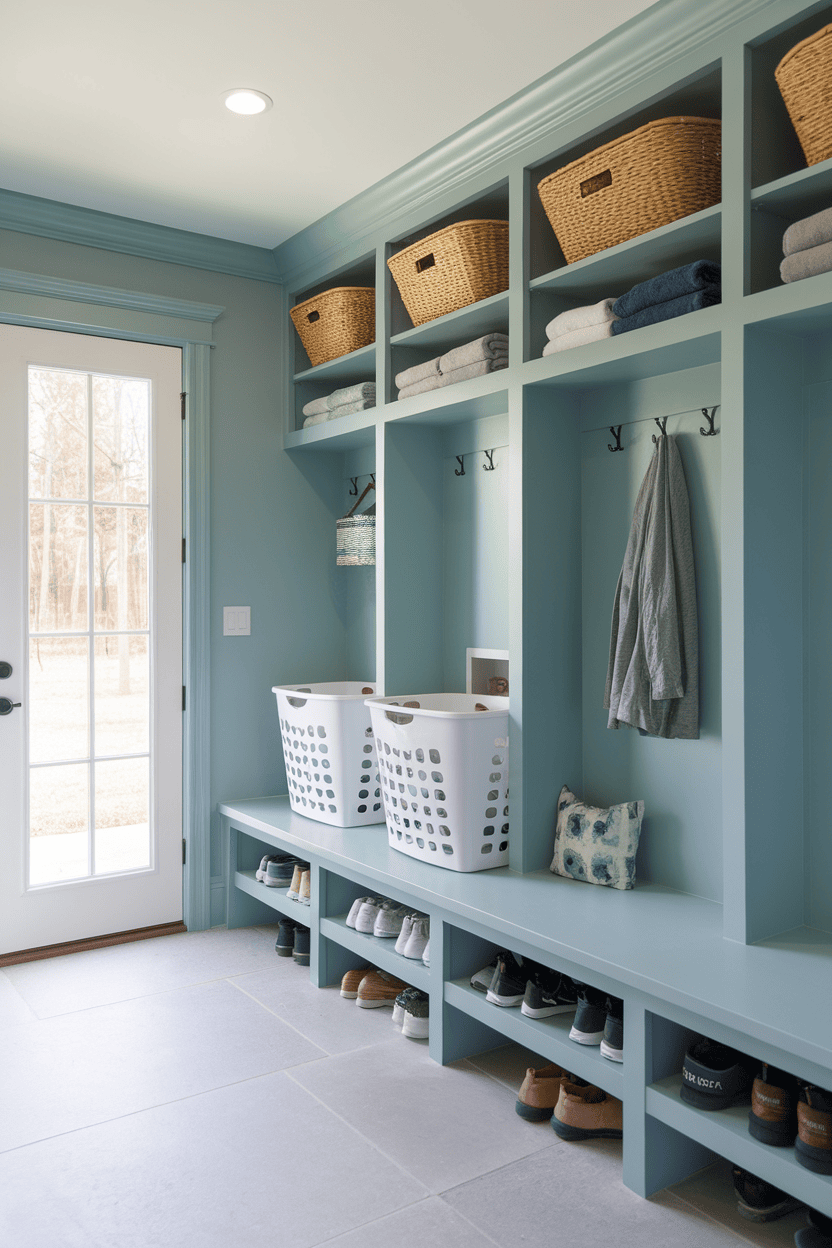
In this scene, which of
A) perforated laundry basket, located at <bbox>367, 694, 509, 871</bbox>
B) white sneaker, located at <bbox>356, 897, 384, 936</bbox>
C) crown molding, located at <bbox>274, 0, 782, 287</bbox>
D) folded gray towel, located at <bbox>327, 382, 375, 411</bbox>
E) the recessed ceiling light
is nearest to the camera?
crown molding, located at <bbox>274, 0, 782, 287</bbox>

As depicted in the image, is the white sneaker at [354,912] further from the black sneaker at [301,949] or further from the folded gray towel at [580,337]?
the folded gray towel at [580,337]

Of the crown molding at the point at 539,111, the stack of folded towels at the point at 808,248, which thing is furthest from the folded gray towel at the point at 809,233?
the crown molding at the point at 539,111

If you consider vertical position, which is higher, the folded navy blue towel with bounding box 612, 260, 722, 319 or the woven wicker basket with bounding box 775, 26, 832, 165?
the woven wicker basket with bounding box 775, 26, 832, 165

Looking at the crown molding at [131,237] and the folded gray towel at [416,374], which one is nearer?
the folded gray towel at [416,374]

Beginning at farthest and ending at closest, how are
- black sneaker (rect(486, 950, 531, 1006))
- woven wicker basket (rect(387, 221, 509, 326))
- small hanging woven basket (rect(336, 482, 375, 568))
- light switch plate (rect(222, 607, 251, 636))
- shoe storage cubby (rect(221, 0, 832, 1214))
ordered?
light switch plate (rect(222, 607, 251, 636))
small hanging woven basket (rect(336, 482, 375, 568))
woven wicker basket (rect(387, 221, 509, 326))
black sneaker (rect(486, 950, 531, 1006))
shoe storage cubby (rect(221, 0, 832, 1214))

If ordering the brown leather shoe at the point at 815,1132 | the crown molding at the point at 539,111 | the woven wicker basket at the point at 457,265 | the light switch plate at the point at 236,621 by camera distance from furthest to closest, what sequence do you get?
1. the light switch plate at the point at 236,621
2. the woven wicker basket at the point at 457,265
3. the crown molding at the point at 539,111
4. the brown leather shoe at the point at 815,1132

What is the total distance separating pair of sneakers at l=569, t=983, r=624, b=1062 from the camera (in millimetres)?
2002

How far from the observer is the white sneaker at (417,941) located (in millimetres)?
2617

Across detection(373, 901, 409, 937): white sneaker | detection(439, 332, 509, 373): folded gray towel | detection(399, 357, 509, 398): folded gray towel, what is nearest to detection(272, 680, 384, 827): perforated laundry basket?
detection(373, 901, 409, 937): white sneaker

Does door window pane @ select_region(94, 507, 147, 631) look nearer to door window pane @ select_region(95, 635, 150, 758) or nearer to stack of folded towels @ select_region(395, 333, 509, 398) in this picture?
door window pane @ select_region(95, 635, 150, 758)

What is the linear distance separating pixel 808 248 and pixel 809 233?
0.10 ft

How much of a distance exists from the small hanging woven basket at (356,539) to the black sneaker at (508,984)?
5.24ft

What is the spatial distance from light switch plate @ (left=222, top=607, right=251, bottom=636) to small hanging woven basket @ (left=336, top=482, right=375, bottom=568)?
1.36 feet

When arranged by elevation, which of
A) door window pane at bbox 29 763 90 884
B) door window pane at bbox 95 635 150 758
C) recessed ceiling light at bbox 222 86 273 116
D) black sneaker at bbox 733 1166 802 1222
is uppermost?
recessed ceiling light at bbox 222 86 273 116
